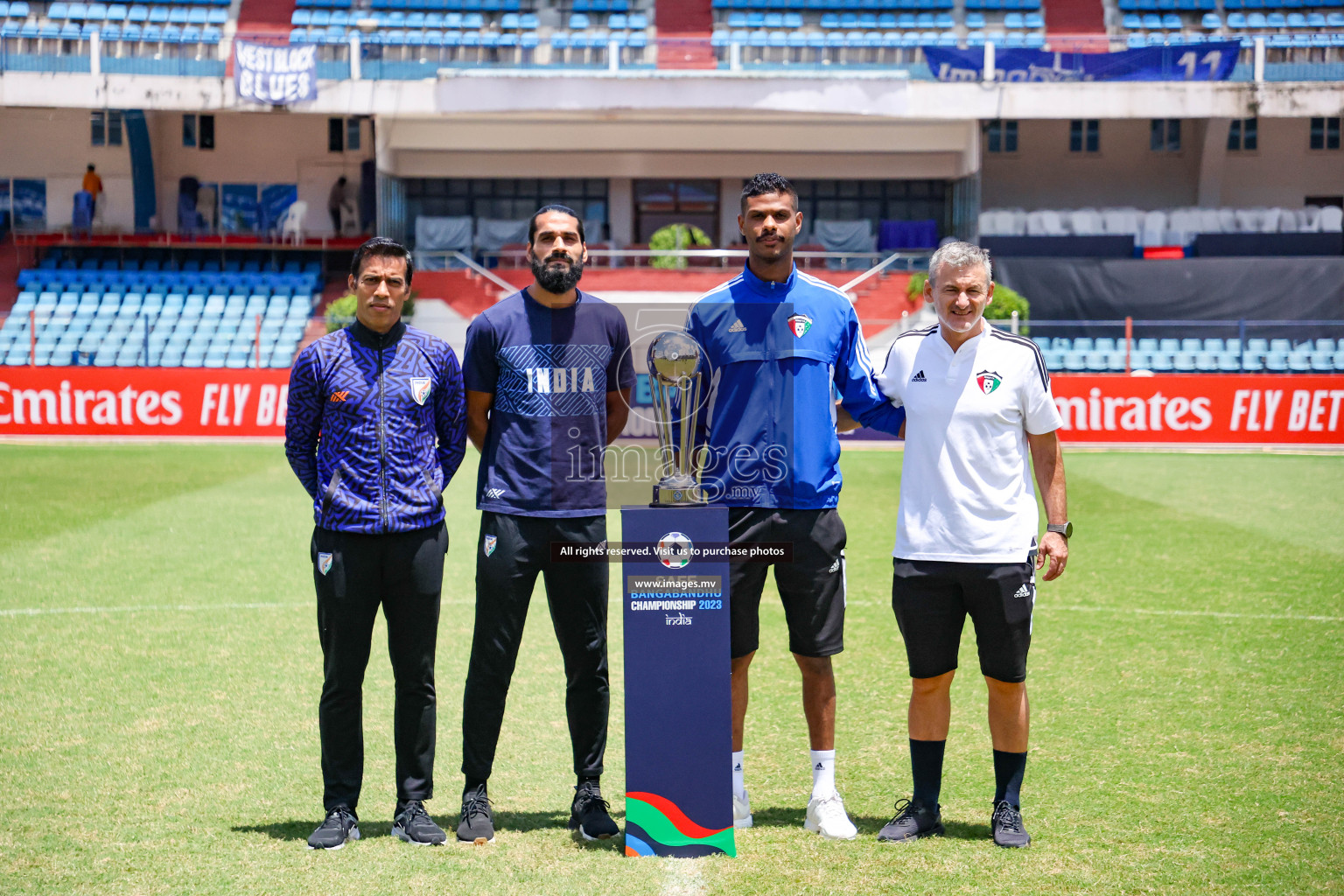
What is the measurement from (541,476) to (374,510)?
629mm

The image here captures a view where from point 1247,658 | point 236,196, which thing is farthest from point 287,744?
point 236,196

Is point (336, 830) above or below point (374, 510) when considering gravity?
below

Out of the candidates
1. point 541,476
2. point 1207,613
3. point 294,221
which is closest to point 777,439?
point 541,476

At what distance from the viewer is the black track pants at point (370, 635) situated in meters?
4.56

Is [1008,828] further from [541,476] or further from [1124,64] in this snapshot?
[1124,64]

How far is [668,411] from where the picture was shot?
15.1 feet

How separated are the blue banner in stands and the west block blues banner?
15.2m

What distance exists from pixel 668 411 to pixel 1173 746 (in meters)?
3.02

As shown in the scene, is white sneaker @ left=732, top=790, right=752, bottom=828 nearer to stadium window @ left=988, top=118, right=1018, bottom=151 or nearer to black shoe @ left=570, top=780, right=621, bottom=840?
black shoe @ left=570, top=780, right=621, bottom=840

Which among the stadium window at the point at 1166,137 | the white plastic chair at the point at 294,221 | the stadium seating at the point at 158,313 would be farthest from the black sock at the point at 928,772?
the stadium window at the point at 1166,137

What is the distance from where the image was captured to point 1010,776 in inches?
182

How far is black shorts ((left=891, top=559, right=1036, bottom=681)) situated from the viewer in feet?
14.9

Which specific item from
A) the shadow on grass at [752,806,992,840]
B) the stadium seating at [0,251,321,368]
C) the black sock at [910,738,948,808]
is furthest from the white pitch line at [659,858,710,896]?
the stadium seating at [0,251,321,368]

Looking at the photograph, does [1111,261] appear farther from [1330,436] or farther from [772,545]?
[772,545]
